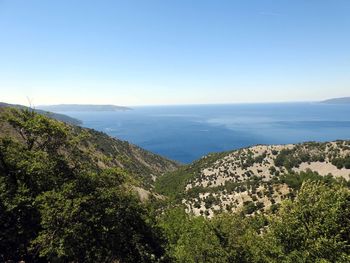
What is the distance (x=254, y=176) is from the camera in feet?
333

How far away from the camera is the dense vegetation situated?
22875mm

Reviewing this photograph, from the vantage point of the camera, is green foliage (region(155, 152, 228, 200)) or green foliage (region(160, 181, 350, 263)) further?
green foliage (region(155, 152, 228, 200))

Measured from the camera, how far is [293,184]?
7725 centimetres

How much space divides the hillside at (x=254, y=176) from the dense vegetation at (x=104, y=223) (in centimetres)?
4175

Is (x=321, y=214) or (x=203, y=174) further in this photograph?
(x=203, y=174)

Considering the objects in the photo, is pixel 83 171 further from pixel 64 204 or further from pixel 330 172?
pixel 330 172

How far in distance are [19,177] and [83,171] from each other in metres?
5.62

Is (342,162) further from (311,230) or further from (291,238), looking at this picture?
(311,230)

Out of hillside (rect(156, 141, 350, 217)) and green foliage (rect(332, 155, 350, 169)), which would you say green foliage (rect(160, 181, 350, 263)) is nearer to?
hillside (rect(156, 141, 350, 217))

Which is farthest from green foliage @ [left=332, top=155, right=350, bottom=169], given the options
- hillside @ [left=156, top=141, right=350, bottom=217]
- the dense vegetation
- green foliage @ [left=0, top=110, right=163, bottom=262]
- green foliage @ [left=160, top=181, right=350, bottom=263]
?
green foliage @ [left=0, top=110, right=163, bottom=262]

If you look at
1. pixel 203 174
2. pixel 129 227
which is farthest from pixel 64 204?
pixel 203 174

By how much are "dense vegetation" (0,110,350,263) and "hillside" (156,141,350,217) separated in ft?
137

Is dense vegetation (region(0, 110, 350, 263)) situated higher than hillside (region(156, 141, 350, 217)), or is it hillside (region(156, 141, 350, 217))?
dense vegetation (region(0, 110, 350, 263))

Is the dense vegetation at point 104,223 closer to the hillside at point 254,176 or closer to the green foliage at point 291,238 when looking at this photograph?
the green foliage at point 291,238
